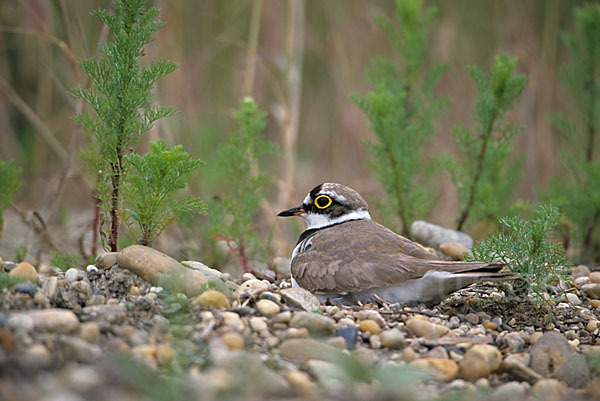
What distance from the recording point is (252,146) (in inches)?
204

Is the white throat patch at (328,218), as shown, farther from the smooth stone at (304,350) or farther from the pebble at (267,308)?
the smooth stone at (304,350)

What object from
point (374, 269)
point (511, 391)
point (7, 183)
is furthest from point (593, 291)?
point (7, 183)

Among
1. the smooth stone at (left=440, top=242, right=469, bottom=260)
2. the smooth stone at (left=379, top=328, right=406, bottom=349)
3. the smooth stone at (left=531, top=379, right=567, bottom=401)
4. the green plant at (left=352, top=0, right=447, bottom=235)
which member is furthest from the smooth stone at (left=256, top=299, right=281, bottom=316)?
the green plant at (left=352, top=0, right=447, bottom=235)

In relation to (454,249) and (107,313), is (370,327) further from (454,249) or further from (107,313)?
(454,249)

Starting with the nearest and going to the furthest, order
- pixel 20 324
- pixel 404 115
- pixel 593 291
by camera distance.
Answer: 1. pixel 20 324
2. pixel 593 291
3. pixel 404 115

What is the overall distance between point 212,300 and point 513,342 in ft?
5.13

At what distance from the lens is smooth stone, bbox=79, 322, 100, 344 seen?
2734mm

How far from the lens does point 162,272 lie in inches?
145

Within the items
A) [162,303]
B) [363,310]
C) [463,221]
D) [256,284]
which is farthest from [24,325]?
[463,221]

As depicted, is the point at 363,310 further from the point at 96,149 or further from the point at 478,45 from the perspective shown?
the point at 478,45

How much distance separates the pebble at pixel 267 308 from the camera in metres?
3.41

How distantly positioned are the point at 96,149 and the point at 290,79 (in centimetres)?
232

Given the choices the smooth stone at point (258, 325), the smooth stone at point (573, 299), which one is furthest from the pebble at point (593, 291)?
the smooth stone at point (258, 325)

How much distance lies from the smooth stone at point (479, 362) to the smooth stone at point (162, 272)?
4.23 feet
